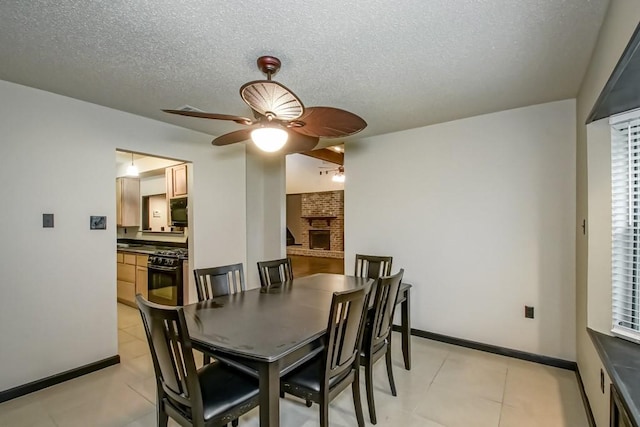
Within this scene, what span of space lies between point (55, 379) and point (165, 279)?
1.61m

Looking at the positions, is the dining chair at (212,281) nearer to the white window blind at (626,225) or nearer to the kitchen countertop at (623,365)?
the kitchen countertop at (623,365)

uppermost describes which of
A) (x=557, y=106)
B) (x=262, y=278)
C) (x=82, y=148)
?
(x=557, y=106)

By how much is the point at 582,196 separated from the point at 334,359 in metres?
2.28

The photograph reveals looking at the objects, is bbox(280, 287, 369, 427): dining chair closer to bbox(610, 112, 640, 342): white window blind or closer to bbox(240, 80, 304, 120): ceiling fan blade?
bbox(240, 80, 304, 120): ceiling fan blade

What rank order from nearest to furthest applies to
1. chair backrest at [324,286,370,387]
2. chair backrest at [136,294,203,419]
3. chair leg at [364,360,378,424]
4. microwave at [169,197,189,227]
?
1. chair backrest at [136,294,203,419]
2. chair backrest at [324,286,370,387]
3. chair leg at [364,360,378,424]
4. microwave at [169,197,189,227]

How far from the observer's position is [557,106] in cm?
280

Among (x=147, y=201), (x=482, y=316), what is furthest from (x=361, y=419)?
(x=147, y=201)

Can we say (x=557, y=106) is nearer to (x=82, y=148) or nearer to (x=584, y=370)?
(x=584, y=370)

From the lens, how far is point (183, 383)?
1.40 m

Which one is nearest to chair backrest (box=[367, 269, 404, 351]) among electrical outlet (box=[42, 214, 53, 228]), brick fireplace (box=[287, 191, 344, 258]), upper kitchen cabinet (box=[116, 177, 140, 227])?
electrical outlet (box=[42, 214, 53, 228])

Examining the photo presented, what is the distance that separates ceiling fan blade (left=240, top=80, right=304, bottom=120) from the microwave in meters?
2.98

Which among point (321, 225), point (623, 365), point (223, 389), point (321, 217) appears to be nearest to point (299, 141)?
point (223, 389)

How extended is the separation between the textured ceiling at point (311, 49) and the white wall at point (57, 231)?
0.27 meters

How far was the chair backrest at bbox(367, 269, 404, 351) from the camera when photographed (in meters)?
2.01
